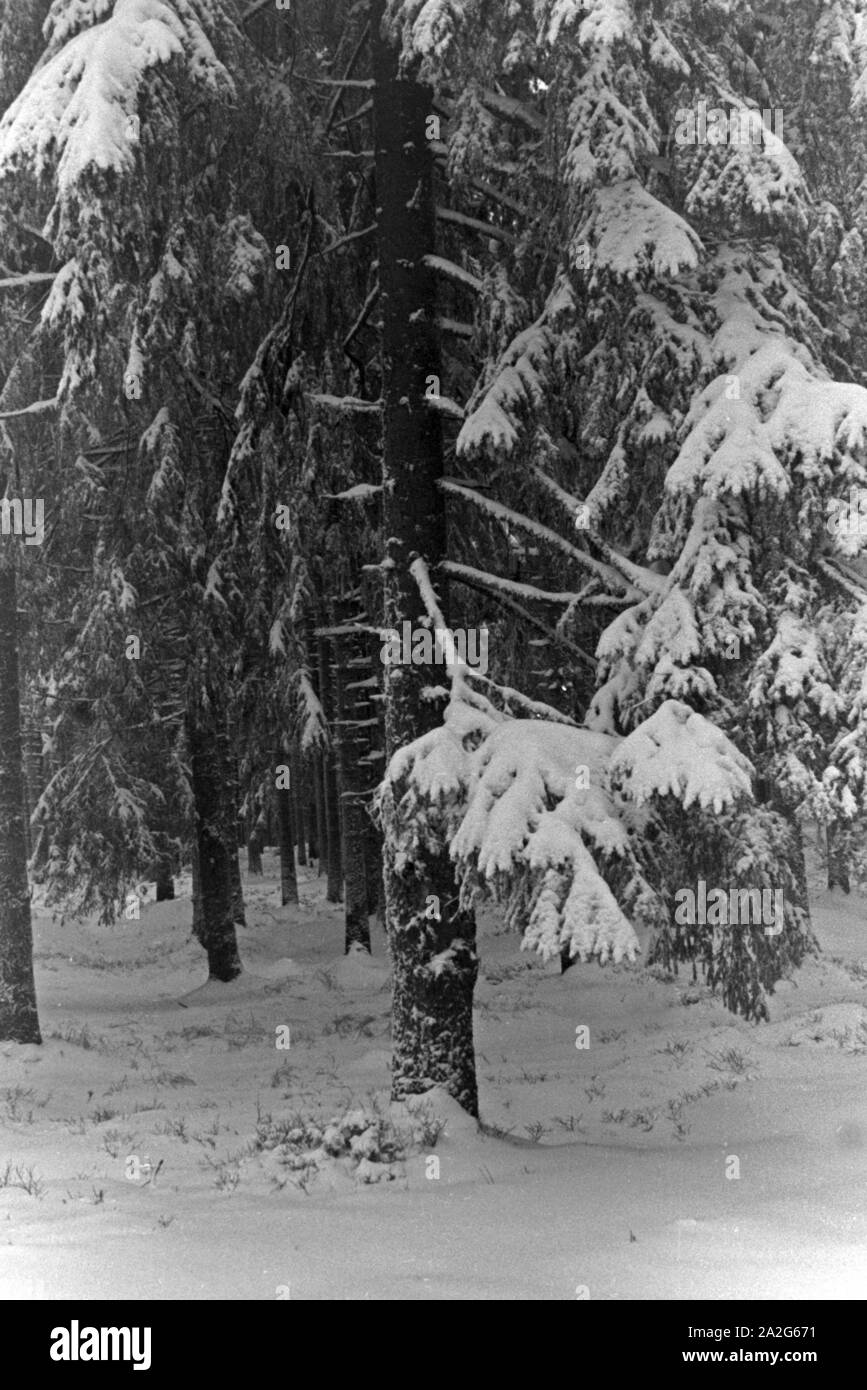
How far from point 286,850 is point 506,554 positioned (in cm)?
1796

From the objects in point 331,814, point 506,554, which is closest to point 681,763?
point 506,554

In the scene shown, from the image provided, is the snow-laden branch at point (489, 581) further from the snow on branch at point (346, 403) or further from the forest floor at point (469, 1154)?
the forest floor at point (469, 1154)

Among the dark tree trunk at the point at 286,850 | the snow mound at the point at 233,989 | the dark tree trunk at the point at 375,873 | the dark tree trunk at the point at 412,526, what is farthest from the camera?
the dark tree trunk at the point at 286,850

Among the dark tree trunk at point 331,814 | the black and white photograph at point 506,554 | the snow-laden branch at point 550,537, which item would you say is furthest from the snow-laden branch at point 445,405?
the dark tree trunk at point 331,814

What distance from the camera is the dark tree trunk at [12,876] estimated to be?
40.4 ft

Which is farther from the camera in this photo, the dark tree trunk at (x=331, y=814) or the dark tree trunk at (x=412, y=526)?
the dark tree trunk at (x=331, y=814)

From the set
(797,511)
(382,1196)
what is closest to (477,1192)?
(382,1196)

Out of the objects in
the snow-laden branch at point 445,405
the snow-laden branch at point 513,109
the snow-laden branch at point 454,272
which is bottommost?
the snow-laden branch at point 445,405

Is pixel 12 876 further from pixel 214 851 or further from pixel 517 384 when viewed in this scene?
pixel 517 384

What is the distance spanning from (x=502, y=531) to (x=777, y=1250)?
228 inches

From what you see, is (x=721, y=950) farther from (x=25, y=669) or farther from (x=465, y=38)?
(x=25, y=669)

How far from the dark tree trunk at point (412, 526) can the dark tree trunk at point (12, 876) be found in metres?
5.61

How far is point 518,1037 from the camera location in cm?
1348

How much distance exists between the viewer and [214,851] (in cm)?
1680
